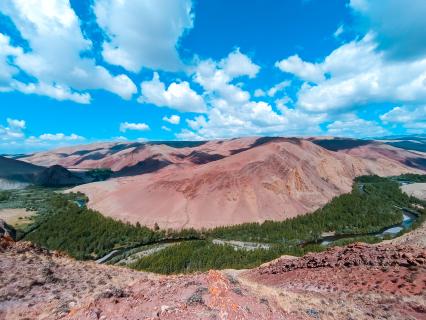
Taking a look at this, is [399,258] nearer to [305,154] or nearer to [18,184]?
[305,154]

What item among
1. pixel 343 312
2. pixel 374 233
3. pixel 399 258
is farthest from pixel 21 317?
pixel 374 233

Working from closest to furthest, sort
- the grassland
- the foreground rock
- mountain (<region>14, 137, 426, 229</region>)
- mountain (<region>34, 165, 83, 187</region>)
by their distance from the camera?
the foreground rock, the grassland, mountain (<region>14, 137, 426, 229</region>), mountain (<region>34, 165, 83, 187</region>)

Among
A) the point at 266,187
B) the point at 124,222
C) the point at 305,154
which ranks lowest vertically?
the point at 124,222

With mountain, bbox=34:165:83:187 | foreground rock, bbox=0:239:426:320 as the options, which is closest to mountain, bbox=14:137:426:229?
foreground rock, bbox=0:239:426:320

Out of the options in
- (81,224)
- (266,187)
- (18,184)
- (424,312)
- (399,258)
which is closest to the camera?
(424,312)

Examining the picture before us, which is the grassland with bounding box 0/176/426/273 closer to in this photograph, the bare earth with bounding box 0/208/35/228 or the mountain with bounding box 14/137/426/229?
the bare earth with bounding box 0/208/35/228

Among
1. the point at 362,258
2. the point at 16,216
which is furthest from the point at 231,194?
the point at 16,216

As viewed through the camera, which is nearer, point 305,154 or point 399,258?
point 399,258

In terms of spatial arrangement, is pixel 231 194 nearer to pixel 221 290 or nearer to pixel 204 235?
pixel 204 235

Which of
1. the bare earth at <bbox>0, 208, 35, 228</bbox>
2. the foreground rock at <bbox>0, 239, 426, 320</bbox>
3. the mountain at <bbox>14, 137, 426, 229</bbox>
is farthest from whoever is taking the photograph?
the bare earth at <bbox>0, 208, 35, 228</bbox>
